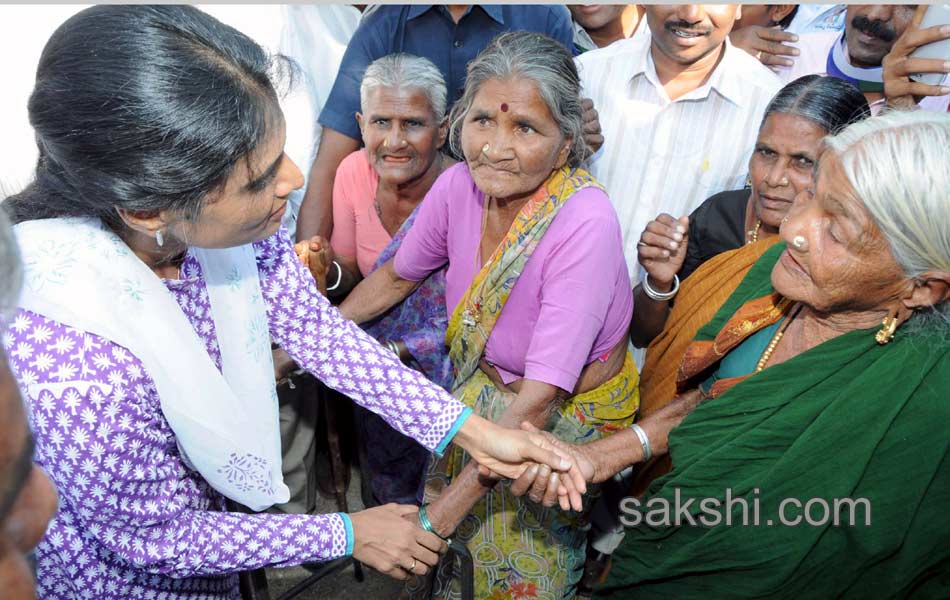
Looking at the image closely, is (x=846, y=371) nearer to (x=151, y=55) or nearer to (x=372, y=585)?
(x=151, y=55)

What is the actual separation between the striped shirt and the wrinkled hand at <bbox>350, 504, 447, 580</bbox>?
1.60m

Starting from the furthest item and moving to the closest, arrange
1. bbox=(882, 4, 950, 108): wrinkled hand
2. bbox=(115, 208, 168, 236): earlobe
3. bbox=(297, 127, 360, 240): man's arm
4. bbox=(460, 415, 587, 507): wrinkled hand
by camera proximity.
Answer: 1. bbox=(297, 127, 360, 240): man's arm
2. bbox=(882, 4, 950, 108): wrinkled hand
3. bbox=(460, 415, 587, 507): wrinkled hand
4. bbox=(115, 208, 168, 236): earlobe

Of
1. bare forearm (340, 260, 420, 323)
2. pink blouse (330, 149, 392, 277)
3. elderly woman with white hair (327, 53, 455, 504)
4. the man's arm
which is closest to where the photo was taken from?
bare forearm (340, 260, 420, 323)

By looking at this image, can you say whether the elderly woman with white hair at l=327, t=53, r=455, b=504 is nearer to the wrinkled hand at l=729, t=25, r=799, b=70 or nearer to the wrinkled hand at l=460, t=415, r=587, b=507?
the wrinkled hand at l=460, t=415, r=587, b=507

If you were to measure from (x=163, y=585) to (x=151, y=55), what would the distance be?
120cm

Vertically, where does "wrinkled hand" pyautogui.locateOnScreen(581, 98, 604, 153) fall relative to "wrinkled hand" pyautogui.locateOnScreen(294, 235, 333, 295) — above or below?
above

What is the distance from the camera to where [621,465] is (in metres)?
2.29

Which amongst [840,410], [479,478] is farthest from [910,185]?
[479,478]

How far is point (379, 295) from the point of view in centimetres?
294

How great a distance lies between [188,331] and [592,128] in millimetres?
1861

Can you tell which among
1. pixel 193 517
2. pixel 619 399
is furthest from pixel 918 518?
pixel 193 517

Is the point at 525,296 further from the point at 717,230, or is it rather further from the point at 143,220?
the point at 143,220

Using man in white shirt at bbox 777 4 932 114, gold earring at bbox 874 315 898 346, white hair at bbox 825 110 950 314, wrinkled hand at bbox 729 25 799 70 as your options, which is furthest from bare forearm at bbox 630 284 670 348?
wrinkled hand at bbox 729 25 799 70

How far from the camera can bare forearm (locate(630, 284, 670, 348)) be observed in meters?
2.70
